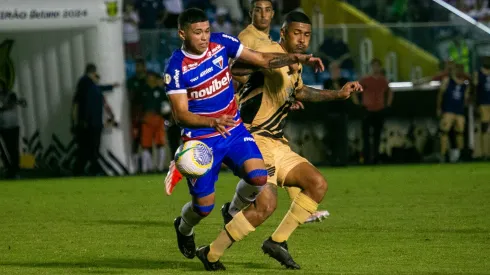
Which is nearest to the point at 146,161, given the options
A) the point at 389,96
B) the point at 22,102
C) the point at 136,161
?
the point at 136,161

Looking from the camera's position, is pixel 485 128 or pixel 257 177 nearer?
pixel 257 177

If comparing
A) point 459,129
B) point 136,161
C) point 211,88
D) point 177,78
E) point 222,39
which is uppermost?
point 222,39

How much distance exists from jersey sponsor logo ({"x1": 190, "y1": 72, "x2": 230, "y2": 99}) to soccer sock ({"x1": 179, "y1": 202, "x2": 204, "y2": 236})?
912 millimetres

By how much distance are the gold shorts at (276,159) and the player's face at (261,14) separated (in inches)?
80.1

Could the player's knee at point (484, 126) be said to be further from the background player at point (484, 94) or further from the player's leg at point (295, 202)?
the player's leg at point (295, 202)

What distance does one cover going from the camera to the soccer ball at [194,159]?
845 cm

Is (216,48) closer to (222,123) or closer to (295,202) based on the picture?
(222,123)

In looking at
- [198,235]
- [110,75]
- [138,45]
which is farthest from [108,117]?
[198,235]

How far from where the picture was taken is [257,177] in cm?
864

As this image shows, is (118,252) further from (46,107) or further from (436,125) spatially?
(436,125)

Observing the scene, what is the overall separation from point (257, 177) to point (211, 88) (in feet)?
2.52

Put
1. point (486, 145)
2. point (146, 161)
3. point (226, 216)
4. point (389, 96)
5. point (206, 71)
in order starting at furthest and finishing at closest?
point (486, 145)
point (389, 96)
point (146, 161)
point (226, 216)
point (206, 71)

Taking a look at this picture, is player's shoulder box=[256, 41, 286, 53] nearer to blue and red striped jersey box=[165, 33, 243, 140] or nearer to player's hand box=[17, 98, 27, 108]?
blue and red striped jersey box=[165, 33, 243, 140]

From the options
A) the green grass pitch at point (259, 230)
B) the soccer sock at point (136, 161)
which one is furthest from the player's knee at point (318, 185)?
the soccer sock at point (136, 161)
